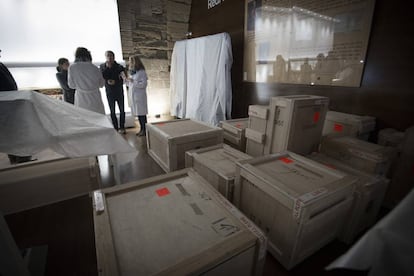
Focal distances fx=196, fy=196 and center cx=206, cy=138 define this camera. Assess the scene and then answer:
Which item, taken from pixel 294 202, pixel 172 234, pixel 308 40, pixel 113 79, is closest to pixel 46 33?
pixel 113 79

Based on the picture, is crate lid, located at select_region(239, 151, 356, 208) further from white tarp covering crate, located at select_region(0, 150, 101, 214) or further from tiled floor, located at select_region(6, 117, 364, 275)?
white tarp covering crate, located at select_region(0, 150, 101, 214)

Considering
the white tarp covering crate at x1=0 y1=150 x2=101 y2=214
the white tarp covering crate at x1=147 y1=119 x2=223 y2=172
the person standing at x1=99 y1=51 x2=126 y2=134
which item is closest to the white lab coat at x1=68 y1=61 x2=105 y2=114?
the person standing at x1=99 y1=51 x2=126 y2=134

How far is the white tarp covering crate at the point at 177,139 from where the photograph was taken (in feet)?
6.12

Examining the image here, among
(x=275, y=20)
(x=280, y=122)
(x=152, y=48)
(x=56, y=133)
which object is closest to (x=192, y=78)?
(x=152, y=48)

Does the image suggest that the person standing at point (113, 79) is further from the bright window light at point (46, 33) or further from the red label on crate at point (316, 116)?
the red label on crate at point (316, 116)

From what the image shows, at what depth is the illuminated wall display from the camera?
173cm

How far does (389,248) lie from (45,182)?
1934mm

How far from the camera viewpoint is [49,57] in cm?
321

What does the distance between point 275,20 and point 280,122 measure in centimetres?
161

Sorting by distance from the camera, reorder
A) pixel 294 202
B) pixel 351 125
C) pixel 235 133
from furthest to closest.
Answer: pixel 235 133, pixel 351 125, pixel 294 202

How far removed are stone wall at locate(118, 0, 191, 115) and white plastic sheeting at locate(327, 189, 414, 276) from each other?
4.34 meters

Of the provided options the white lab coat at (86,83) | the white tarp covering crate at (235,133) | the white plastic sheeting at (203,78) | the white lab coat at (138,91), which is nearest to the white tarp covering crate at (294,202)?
the white tarp covering crate at (235,133)

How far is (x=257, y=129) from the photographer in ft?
5.63

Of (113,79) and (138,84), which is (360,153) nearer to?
(138,84)
